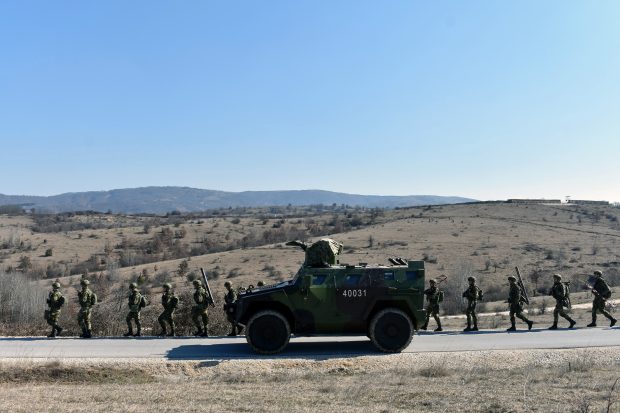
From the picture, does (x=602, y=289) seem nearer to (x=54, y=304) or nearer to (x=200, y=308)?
(x=200, y=308)

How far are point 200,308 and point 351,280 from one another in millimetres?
5272

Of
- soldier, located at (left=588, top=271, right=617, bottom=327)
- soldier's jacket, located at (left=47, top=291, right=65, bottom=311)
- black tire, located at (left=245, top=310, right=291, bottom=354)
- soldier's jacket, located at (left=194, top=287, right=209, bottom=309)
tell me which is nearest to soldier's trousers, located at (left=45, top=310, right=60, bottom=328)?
soldier's jacket, located at (left=47, top=291, right=65, bottom=311)

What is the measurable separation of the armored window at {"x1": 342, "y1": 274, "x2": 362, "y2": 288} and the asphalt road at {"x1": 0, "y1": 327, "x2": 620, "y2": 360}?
1.66m

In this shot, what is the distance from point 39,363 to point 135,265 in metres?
34.5

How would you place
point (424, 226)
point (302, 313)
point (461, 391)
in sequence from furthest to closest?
point (424, 226)
point (302, 313)
point (461, 391)

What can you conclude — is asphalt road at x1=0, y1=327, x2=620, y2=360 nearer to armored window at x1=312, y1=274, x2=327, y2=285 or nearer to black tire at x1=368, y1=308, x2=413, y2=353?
black tire at x1=368, y1=308, x2=413, y2=353

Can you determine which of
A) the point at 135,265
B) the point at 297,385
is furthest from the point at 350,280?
the point at 135,265

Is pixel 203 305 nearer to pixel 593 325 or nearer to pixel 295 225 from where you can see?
pixel 593 325

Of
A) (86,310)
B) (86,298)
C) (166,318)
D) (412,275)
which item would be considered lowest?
(166,318)

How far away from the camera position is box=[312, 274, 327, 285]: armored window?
51.3ft

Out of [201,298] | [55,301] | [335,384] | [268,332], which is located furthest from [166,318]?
[335,384]

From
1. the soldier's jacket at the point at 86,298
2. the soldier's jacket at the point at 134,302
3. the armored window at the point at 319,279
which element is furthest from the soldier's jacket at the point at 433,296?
the soldier's jacket at the point at 86,298

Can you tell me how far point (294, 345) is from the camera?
17.0 metres

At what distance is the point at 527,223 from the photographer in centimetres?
6044
